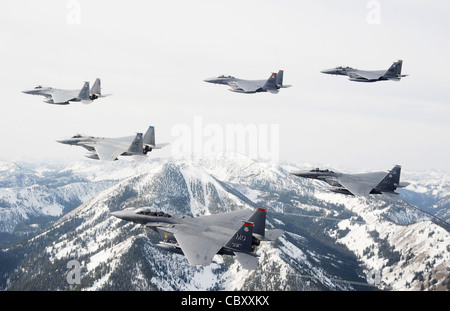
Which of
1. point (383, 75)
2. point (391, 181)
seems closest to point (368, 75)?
point (383, 75)

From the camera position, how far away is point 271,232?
54.2 meters

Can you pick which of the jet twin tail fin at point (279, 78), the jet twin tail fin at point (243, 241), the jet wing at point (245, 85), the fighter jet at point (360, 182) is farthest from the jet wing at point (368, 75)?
the jet twin tail fin at point (243, 241)

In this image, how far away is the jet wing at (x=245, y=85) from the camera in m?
85.8

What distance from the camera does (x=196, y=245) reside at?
1868 inches

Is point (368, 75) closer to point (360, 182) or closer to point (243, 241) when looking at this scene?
point (360, 182)

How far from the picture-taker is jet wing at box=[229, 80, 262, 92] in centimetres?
8580

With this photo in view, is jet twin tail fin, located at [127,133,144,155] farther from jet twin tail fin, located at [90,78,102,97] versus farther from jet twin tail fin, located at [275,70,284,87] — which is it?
jet twin tail fin, located at [275,70,284,87]

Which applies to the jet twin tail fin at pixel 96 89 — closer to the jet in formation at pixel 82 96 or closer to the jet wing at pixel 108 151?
the jet in formation at pixel 82 96

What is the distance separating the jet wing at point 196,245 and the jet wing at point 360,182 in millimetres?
32243

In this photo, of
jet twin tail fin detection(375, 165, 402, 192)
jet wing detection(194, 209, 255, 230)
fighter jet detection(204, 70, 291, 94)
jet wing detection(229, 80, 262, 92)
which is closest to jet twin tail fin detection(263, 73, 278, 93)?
fighter jet detection(204, 70, 291, 94)
